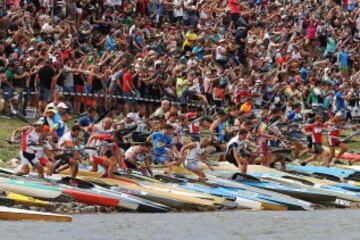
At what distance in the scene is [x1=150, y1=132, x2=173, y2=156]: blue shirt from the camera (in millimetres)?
33344

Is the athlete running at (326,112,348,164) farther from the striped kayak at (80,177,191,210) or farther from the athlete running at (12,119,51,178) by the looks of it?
the athlete running at (12,119,51,178)

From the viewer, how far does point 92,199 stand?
28531 millimetres

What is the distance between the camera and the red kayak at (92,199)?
2848 cm

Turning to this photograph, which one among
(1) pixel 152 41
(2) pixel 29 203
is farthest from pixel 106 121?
(1) pixel 152 41

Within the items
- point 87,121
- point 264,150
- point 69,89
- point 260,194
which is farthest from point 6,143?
point 260,194

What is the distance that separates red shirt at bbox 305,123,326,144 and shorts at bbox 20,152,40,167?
1040 centimetres

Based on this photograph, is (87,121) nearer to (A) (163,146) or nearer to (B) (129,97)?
(A) (163,146)

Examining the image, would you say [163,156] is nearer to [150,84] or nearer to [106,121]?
[106,121]

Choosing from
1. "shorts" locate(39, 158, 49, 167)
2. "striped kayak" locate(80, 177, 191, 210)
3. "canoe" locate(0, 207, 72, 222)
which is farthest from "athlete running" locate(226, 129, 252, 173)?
"canoe" locate(0, 207, 72, 222)

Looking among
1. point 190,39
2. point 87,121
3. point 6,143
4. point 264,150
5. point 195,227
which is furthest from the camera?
point 190,39

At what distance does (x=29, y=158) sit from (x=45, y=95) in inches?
223

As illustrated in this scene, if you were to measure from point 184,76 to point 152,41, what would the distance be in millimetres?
2843

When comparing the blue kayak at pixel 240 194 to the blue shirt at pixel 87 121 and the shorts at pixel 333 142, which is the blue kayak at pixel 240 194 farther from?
the shorts at pixel 333 142

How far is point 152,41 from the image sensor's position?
41.5 meters
